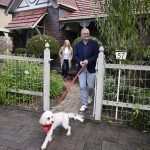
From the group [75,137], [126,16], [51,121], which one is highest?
[126,16]

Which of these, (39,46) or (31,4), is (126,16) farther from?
(31,4)

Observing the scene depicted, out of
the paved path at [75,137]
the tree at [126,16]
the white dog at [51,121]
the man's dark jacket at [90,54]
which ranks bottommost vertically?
the paved path at [75,137]

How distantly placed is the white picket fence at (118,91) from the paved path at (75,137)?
46 centimetres

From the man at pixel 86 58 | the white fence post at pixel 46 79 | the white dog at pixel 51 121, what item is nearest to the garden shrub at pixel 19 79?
the white fence post at pixel 46 79

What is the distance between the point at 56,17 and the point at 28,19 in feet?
5.46

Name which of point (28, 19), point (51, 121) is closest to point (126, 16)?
point (51, 121)

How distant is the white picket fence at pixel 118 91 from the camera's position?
17.7 feet

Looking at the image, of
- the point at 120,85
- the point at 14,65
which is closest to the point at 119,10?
the point at 120,85

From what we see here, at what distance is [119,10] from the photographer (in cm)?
482

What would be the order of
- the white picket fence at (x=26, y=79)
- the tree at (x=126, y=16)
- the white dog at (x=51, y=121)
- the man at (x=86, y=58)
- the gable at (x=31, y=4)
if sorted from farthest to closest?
1. the gable at (x=31, y=4)
2. the white picket fence at (x=26, y=79)
3. the man at (x=86, y=58)
4. the tree at (x=126, y=16)
5. the white dog at (x=51, y=121)

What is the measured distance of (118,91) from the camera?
18.0 feet

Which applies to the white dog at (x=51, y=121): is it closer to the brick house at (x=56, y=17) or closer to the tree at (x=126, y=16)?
the tree at (x=126, y=16)

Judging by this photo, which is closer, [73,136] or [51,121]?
[51,121]

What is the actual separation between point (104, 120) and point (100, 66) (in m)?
1.23
